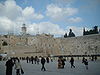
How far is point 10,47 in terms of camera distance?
69.7 meters

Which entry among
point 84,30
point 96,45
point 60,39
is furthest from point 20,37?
point 96,45

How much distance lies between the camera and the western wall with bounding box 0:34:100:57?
67.5 meters

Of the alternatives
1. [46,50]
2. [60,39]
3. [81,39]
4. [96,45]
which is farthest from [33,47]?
[96,45]

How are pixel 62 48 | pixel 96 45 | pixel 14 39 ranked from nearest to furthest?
pixel 96 45
pixel 62 48
pixel 14 39

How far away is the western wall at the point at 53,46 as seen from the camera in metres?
67.5

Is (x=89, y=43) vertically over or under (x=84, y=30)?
under

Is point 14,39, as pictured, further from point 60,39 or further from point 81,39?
point 81,39

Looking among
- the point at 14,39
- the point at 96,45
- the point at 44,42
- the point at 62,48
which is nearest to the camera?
the point at 96,45

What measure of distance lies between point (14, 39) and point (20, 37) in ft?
10.0

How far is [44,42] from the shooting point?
81.2m

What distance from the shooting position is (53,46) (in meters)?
78.8

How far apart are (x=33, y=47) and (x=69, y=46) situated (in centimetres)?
1235

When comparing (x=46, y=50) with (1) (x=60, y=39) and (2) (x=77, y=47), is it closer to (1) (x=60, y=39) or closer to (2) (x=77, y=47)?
(1) (x=60, y=39)

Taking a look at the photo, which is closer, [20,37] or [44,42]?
[44,42]
